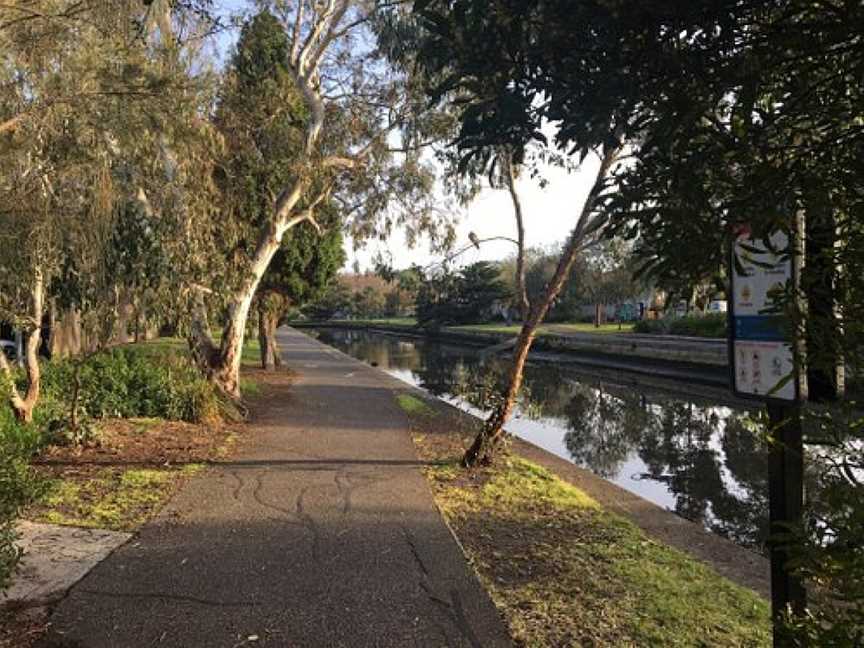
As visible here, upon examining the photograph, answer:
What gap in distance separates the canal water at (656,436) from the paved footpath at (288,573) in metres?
2.42

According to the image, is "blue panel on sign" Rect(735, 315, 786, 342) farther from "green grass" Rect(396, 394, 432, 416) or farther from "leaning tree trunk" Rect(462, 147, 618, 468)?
"green grass" Rect(396, 394, 432, 416)

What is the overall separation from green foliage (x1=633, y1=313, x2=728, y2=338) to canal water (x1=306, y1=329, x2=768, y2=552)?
607 centimetres

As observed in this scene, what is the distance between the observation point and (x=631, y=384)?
27.5 metres

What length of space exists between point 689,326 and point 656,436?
2121cm

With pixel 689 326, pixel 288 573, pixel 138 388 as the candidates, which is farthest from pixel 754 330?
pixel 689 326

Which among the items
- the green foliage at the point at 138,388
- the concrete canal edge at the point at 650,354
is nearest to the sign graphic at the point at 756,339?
the concrete canal edge at the point at 650,354

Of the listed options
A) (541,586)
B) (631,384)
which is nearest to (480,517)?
(541,586)

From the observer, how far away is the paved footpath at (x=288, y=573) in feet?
14.1

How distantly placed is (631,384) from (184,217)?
67.0ft

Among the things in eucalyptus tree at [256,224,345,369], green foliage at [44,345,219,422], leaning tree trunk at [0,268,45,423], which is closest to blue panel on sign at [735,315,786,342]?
leaning tree trunk at [0,268,45,423]

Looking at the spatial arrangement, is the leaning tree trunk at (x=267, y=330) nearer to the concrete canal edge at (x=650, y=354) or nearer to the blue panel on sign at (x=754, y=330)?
the concrete canal edge at (x=650, y=354)

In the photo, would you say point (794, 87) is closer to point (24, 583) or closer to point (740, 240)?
point (740, 240)

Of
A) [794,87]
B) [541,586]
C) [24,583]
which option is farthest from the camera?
[541,586]

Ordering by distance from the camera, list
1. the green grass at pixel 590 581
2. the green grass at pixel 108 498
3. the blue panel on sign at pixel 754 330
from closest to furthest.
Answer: the blue panel on sign at pixel 754 330
the green grass at pixel 590 581
the green grass at pixel 108 498
